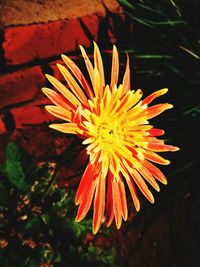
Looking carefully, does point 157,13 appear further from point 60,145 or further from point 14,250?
point 14,250

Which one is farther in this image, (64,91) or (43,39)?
(43,39)

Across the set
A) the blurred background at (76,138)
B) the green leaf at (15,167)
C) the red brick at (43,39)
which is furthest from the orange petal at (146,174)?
the red brick at (43,39)

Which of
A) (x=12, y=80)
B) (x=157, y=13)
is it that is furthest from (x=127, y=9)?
(x=12, y=80)

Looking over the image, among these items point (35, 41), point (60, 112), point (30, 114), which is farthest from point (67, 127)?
point (30, 114)

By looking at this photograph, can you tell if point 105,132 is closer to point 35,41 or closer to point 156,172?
point 156,172

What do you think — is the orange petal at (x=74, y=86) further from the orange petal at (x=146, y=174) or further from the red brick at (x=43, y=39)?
the red brick at (x=43, y=39)

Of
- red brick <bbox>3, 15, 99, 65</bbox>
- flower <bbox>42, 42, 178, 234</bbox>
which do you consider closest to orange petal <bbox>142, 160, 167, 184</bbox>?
flower <bbox>42, 42, 178, 234</bbox>

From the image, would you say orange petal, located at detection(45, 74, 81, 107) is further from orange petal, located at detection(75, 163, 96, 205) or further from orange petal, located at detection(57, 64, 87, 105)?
orange petal, located at detection(75, 163, 96, 205)

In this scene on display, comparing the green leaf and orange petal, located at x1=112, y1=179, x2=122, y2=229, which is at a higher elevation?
the green leaf

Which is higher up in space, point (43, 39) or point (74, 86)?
point (43, 39)
